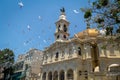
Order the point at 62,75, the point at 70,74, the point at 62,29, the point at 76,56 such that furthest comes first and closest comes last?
the point at 62,29
the point at 62,75
the point at 70,74
the point at 76,56

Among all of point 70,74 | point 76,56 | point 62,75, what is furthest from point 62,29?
point 70,74

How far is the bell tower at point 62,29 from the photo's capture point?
46000 mm

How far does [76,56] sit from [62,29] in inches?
444

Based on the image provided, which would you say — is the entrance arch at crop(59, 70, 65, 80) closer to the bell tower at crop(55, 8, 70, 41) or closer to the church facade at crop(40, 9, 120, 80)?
the church facade at crop(40, 9, 120, 80)

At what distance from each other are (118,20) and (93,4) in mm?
2688

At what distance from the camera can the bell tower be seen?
151 ft

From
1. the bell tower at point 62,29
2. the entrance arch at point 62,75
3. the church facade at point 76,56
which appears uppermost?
the bell tower at point 62,29

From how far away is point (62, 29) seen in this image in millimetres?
46375

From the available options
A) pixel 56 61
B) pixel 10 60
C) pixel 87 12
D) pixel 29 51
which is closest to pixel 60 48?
pixel 56 61

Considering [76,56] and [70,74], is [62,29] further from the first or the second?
[70,74]

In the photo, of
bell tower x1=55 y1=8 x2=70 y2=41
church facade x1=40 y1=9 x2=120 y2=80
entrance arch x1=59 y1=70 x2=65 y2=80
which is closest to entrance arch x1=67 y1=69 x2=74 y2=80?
church facade x1=40 y1=9 x2=120 y2=80

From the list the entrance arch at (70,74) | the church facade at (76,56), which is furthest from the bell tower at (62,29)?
the entrance arch at (70,74)

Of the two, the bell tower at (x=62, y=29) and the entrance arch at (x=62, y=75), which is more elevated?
the bell tower at (x=62, y=29)

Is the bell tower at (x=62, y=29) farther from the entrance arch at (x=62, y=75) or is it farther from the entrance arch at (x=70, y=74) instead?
the entrance arch at (x=70, y=74)
